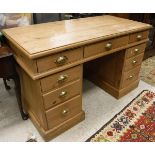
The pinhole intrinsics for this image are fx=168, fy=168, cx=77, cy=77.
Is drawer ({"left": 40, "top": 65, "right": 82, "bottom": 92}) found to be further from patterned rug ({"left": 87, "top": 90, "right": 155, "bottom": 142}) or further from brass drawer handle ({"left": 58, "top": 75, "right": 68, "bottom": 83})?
patterned rug ({"left": 87, "top": 90, "right": 155, "bottom": 142})

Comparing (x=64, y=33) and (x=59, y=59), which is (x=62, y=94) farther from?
(x=64, y=33)

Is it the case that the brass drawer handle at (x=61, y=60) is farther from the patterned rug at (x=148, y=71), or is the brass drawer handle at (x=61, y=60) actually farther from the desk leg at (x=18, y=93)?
the patterned rug at (x=148, y=71)

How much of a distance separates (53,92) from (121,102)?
0.90 metres

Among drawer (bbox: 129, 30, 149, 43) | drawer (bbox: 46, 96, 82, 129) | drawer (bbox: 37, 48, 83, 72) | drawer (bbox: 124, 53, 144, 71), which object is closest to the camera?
drawer (bbox: 37, 48, 83, 72)

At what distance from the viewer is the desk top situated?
1.01 m

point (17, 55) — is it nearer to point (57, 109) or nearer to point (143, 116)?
point (57, 109)

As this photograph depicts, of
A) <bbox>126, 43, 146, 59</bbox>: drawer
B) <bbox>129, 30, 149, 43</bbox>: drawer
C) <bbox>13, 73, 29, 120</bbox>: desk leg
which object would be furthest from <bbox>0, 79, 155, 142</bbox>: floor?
<bbox>129, 30, 149, 43</bbox>: drawer

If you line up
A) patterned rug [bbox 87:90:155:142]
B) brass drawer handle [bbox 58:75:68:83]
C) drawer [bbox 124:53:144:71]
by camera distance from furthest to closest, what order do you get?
drawer [bbox 124:53:144:71]
patterned rug [bbox 87:90:155:142]
brass drawer handle [bbox 58:75:68:83]

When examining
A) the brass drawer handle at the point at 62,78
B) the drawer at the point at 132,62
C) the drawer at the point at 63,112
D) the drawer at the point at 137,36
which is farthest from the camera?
the drawer at the point at 132,62

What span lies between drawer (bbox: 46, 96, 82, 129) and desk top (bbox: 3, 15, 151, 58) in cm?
47

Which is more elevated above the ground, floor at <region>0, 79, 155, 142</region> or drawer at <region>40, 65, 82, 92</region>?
drawer at <region>40, 65, 82, 92</region>

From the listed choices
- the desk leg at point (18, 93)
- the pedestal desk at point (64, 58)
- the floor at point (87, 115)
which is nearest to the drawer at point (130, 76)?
the pedestal desk at point (64, 58)

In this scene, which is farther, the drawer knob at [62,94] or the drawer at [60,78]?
the drawer knob at [62,94]

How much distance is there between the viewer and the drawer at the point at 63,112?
4.16ft
